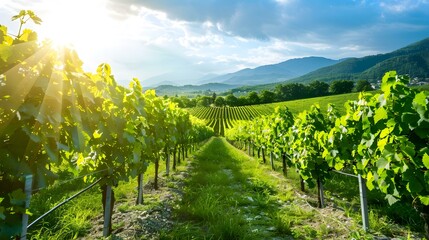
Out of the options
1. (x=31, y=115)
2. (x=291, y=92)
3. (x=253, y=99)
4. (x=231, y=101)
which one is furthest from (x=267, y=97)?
(x=31, y=115)

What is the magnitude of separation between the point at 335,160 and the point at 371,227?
1612mm

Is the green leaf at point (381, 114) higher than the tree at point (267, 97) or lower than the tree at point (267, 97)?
lower

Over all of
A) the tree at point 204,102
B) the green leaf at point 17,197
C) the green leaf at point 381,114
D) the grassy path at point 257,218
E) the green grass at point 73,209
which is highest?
the tree at point 204,102

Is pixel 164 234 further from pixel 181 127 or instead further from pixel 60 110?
pixel 181 127

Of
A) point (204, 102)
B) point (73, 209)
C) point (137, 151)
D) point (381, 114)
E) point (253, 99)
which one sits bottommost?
point (73, 209)

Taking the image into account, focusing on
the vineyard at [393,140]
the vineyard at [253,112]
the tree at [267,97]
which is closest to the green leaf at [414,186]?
the vineyard at [393,140]

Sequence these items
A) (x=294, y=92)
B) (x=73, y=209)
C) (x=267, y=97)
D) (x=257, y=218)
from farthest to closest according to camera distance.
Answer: (x=294, y=92) < (x=267, y=97) < (x=257, y=218) < (x=73, y=209)

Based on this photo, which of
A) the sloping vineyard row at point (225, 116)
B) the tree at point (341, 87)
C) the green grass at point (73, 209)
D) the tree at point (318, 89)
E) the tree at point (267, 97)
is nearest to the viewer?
the green grass at point (73, 209)

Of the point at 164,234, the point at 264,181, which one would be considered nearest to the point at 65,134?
the point at 164,234

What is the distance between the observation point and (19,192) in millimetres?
2646

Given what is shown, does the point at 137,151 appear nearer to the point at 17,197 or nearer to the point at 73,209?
the point at 73,209

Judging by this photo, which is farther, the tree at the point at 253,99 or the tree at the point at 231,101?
the tree at the point at 231,101

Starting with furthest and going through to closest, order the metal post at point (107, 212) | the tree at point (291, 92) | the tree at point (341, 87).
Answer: the tree at point (291, 92), the tree at point (341, 87), the metal post at point (107, 212)

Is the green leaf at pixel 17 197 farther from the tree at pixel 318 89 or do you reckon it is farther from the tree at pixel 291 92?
Result: the tree at pixel 318 89
